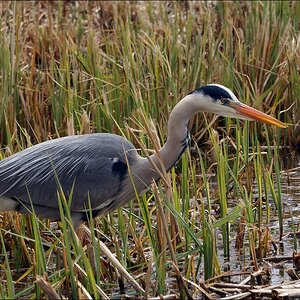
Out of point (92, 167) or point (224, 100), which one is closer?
Answer: point (224, 100)

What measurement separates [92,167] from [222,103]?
707 mm

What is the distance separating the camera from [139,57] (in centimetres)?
658

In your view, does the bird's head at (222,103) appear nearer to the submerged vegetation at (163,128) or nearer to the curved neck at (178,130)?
the curved neck at (178,130)

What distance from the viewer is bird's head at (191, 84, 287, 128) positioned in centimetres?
478

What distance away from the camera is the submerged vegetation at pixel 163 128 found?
4422 millimetres

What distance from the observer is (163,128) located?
628 cm

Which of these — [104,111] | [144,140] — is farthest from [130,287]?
[104,111]

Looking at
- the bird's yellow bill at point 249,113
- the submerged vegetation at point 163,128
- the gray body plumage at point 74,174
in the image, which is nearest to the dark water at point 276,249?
the submerged vegetation at point 163,128

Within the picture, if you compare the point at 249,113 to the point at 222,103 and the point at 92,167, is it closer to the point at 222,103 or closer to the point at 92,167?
the point at 222,103

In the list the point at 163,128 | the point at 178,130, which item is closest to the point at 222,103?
the point at 178,130

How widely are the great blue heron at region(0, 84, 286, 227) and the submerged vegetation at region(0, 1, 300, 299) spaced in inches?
4.4

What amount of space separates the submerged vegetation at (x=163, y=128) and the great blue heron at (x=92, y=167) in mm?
113

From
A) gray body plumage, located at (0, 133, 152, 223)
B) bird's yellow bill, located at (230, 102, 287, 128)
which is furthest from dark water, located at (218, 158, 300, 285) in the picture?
gray body plumage, located at (0, 133, 152, 223)

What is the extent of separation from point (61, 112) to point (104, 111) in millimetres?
474
